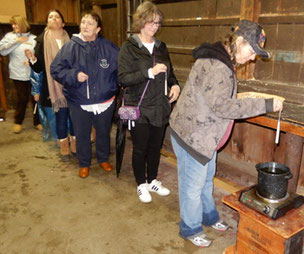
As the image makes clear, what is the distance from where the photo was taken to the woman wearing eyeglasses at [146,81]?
8.03 feet

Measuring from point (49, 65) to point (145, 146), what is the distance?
1.63m

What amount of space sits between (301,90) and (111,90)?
5.73 feet

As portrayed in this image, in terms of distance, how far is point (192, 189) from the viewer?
2.08 meters

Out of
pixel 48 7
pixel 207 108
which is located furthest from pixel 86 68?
→ pixel 48 7

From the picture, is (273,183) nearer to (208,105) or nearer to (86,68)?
(208,105)

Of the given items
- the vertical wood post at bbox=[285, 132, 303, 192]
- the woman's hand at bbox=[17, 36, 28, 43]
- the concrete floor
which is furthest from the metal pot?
the woman's hand at bbox=[17, 36, 28, 43]

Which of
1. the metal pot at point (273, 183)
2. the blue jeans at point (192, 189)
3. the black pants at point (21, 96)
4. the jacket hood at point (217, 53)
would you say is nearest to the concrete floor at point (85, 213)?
the blue jeans at point (192, 189)

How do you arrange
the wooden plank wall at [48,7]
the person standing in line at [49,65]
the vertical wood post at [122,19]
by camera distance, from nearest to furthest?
the person standing in line at [49,65], the vertical wood post at [122,19], the wooden plank wall at [48,7]

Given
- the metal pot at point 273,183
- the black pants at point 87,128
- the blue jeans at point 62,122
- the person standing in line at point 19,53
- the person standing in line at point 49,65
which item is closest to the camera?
the metal pot at point 273,183

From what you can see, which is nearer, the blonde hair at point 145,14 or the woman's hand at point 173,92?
the blonde hair at point 145,14

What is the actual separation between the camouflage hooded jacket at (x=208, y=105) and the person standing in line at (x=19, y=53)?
3.00 m

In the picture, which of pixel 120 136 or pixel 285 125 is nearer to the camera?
pixel 285 125

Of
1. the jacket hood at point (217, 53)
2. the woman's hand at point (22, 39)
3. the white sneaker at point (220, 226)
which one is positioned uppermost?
the woman's hand at point (22, 39)

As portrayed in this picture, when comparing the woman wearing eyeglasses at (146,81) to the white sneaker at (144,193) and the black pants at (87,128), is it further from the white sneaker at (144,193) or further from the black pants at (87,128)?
the black pants at (87,128)
